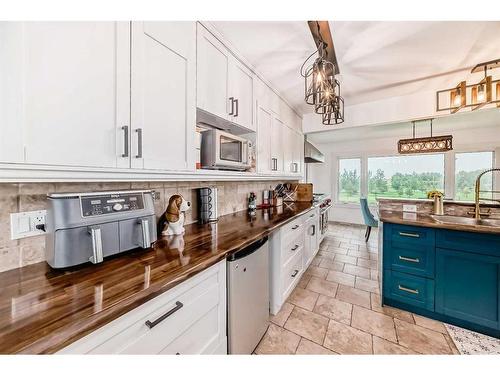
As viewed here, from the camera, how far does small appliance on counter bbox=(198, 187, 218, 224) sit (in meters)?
1.84

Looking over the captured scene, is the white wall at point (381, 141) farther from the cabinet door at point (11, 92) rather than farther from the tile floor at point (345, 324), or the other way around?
the cabinet door at point (11, 92)

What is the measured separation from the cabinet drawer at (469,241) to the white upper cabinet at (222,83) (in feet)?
6.65

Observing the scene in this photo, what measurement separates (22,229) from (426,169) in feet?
22.4

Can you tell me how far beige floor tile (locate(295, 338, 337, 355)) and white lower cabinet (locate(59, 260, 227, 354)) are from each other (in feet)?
2.28

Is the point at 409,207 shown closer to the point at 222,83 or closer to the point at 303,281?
the point at 303,281

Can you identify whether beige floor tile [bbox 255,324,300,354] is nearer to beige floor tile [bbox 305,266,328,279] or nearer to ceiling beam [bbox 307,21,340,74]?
beige floor tile [bbox 305,266,328,279]

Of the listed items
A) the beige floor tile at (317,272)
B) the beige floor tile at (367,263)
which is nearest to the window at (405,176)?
the beige floor tile at (367,263)

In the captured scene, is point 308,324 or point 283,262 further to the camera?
point 283,262

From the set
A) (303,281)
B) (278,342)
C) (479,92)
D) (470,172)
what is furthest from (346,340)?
(470,172)

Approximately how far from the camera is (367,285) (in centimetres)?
242

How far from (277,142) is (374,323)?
2.16m
